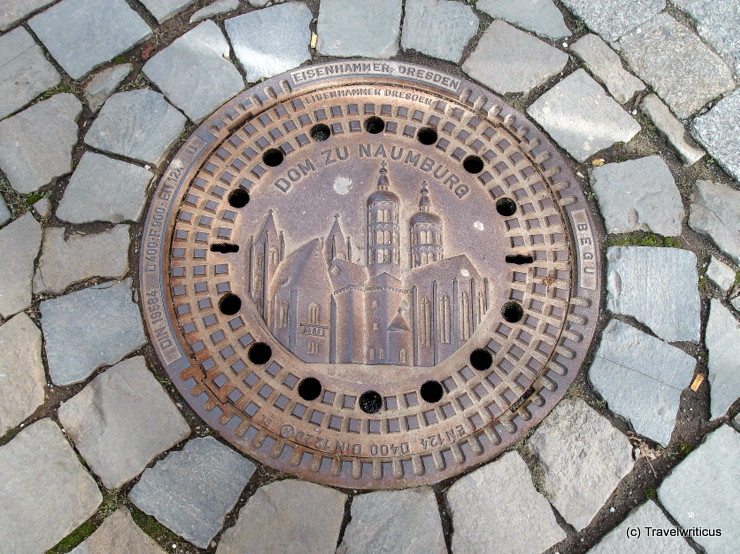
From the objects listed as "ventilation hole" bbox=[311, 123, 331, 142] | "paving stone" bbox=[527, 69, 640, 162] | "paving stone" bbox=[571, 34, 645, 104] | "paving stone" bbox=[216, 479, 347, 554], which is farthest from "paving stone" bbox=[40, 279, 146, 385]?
"paving stone" bbox=[571, 34, 645, 104]

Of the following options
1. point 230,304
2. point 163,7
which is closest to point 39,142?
point 163,7

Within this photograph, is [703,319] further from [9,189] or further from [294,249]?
[9,189]

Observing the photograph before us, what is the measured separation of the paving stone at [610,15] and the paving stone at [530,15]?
0.10 m

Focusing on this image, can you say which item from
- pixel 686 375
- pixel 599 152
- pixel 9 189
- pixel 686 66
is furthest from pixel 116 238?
pixel 686 66

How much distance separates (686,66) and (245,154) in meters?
2.13

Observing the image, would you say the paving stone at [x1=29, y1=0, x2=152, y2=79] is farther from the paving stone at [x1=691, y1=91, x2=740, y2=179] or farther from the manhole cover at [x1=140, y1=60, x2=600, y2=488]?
the paving stone at [x1=691, y1=91, x2=740, y2=179]

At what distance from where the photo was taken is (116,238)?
7.69 feet

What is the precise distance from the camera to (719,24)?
2793 mm

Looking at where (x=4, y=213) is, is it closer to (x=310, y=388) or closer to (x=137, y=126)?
(x=137, y=126)

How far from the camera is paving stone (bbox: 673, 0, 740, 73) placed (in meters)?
2.76

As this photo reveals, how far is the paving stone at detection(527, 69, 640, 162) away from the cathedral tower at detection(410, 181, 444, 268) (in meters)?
0.72

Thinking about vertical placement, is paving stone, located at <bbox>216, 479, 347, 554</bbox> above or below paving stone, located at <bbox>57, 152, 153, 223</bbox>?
below

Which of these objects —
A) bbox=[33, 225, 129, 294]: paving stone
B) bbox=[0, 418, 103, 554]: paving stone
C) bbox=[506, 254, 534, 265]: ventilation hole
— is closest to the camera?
bbox=[0, 418, 103, 554]: paving stone

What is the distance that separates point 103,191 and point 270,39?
3.36ft
